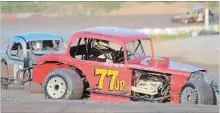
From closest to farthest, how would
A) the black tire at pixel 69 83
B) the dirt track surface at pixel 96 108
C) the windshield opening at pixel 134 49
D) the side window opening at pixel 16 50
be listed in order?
the dirt track surface at pixel 96 108
the black tire at pixel 69 83
the windshield opening at pixel 134 49
the side window opening at pixel 16 50

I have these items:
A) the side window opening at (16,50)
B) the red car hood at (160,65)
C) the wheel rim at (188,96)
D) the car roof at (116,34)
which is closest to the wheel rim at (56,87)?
the car roof at (116,34)

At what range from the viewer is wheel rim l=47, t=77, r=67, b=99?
39.2 feet

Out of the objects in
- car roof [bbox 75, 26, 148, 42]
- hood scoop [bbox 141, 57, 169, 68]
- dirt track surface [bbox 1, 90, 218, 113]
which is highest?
car roof [bbox 75, 26, 148, 42]

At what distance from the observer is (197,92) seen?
428 inches

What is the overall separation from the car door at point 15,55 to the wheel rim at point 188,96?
19.9ft

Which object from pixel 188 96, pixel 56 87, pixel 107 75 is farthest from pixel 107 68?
pixel 188 96

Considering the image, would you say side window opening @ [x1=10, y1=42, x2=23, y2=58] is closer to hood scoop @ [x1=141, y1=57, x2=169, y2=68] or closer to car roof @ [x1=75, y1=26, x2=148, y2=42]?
car roof @ [x1=75, y1=26, x2=148, y2=42]

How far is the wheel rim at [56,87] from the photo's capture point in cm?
1195

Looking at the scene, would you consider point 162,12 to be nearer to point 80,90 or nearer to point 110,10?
point 110,10

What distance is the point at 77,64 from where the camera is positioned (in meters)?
12.4

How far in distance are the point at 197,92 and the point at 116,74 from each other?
1841 mm

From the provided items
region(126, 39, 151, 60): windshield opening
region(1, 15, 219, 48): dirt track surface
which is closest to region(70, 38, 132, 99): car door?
region(126, 39, 151, 60): windshield opening

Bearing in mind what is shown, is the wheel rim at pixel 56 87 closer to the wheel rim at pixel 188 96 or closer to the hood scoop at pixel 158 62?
the hood scoop at pixel 158 62

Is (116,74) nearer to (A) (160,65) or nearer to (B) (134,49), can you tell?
(B) (134,49)
